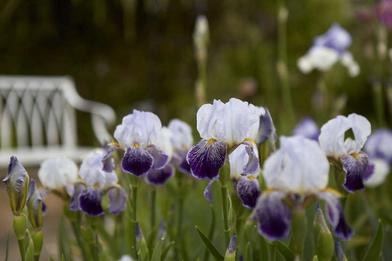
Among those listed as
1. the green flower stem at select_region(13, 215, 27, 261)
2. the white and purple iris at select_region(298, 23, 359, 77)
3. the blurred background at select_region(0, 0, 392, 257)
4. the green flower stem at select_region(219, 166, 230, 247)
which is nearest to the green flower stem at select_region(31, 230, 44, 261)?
the green flower stem at select_region(13, 215, 27, 261)

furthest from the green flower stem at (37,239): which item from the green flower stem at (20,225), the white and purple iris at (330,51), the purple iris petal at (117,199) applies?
the white and purple iris at (330,51)

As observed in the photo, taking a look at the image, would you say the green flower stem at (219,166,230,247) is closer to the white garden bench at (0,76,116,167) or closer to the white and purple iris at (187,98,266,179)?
the white and purple iris at (187,98,266,179)

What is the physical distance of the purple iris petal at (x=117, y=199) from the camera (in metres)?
1.13

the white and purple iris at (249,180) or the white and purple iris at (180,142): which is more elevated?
the white and purple iris at (180,142)

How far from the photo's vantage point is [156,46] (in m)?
5.23

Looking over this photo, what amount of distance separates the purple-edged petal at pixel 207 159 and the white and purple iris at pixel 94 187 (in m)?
0.22

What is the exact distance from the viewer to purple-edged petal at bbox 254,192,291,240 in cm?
72

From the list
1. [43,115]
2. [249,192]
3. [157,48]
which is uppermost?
[157,48]

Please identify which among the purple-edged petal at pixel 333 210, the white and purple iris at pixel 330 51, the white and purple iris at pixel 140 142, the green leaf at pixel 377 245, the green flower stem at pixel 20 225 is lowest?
the green leaf at pixel 377 245

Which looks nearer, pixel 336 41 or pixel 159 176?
pixel 159 176

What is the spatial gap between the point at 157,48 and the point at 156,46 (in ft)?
0.11

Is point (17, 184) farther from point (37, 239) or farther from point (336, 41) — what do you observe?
point (336, 41)

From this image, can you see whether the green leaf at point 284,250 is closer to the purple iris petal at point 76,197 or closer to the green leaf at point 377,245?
the green leaf at point 377,245

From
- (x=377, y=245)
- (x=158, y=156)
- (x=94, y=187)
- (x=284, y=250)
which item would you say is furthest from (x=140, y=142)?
(x=377, y=245)
